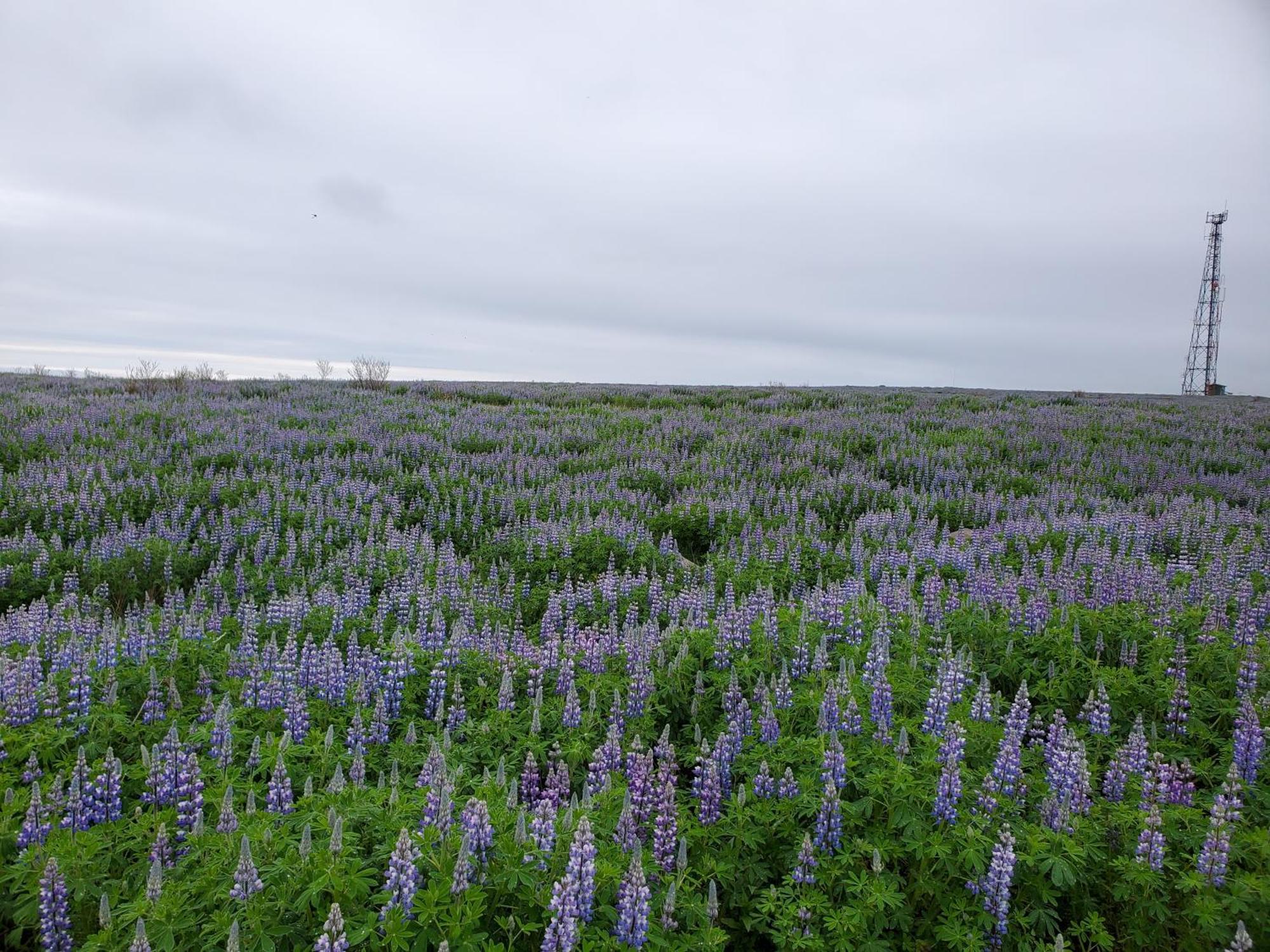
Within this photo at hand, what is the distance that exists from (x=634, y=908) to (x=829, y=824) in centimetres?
117

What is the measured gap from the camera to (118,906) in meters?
3.08

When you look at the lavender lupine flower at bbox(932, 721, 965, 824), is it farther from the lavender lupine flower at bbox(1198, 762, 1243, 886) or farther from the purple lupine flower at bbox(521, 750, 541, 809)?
the purple lupine flower at bbox(521, 750, 541, 809)

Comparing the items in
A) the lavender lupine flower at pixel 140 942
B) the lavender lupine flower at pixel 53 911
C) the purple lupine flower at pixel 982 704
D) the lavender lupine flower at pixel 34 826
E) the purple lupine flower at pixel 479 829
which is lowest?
the lavender lupine flower at pixel 53 911

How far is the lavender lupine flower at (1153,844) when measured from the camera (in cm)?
340

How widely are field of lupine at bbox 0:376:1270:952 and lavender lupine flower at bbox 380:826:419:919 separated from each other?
0.02m

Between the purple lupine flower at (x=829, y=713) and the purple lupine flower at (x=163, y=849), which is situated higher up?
the purple lupine flower at (x=829, y=713)

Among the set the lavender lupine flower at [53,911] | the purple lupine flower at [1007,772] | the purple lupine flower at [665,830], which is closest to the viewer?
the lavender lupine flower at [53,911]

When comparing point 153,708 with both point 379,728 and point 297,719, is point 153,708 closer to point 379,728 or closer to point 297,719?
point 297,719

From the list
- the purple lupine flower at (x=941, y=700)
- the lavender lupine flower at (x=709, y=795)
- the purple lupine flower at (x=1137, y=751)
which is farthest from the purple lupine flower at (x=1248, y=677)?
the lavender lupine flower at (x=709, y=795)

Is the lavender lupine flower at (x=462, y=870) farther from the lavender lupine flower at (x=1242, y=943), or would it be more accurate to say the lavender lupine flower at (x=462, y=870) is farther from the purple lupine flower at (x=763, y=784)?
the lavender lupine flower at (x=1242, y=943)

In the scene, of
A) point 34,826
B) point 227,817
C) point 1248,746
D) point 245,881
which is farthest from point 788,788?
point 34,826

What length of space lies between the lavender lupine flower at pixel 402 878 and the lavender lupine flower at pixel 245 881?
0.49m

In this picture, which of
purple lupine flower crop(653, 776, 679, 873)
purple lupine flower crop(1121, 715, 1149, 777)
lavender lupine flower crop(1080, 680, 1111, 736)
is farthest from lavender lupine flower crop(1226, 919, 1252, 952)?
purple lupine flower crop(653, 776, 679, 873)

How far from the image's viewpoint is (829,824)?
353cm
